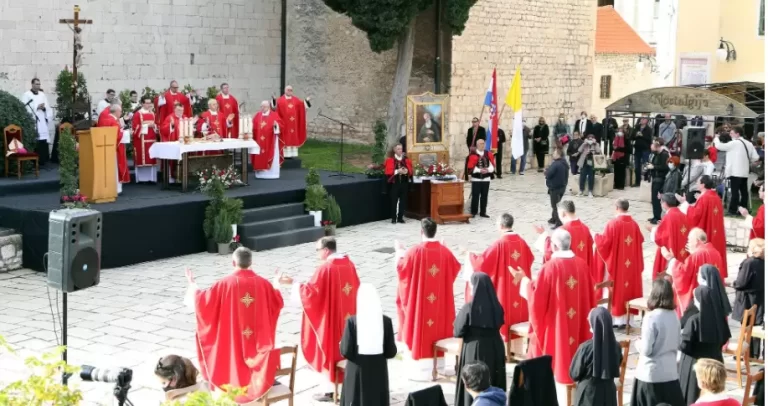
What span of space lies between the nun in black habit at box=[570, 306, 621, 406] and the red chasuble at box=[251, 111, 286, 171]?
40.7 feet

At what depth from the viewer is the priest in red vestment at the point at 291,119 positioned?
2166 cm

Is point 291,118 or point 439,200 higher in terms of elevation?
point 291,118

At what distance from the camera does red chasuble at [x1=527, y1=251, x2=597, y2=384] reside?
9.77m

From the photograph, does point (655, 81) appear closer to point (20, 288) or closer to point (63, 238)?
point (20, 288)

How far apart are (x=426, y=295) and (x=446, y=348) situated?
2.01 ft

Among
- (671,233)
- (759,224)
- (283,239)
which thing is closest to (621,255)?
(671,233)

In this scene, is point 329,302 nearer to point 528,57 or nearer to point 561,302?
point 561,302

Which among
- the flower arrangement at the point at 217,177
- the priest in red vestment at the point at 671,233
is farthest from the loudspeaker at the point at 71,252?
the flower arrangement at the point at 217,177

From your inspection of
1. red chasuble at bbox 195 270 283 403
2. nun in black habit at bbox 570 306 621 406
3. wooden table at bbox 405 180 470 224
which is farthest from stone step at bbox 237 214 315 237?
nun in black habit at bbox 570 306 621 406

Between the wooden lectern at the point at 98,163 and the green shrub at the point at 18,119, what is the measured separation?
2.49 m

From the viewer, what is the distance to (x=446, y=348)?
10406 millimetres

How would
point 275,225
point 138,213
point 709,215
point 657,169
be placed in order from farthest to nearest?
point 657,169 → point 275,225 → point 138,213 → point 709,215

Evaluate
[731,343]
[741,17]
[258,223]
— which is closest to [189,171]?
[258,223]

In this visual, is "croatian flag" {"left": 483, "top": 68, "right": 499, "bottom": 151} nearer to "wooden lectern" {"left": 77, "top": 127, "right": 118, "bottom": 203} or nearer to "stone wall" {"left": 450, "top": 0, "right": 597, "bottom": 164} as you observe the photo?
"stone wall" {"left": 450, "top": 0, "right": 597, "bottom": 164}
